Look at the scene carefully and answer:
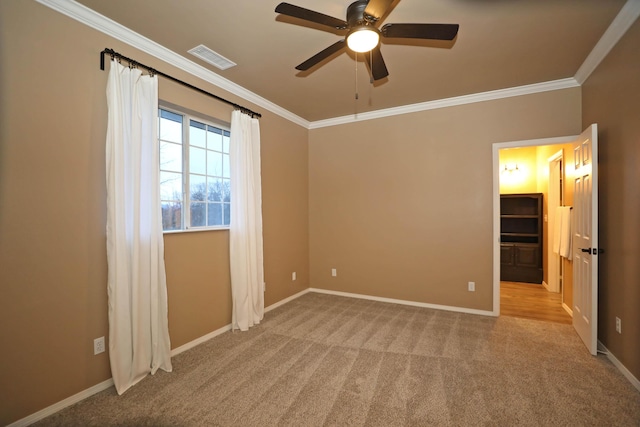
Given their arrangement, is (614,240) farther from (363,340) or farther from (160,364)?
(160,364)

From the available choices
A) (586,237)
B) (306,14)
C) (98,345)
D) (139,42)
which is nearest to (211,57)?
(139,42)

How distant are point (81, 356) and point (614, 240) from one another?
442 centimetres

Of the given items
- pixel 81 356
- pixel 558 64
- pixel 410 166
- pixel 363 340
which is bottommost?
pixel 363 340

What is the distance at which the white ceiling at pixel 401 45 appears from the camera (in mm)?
2109

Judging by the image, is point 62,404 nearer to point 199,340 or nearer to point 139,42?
point 199,340

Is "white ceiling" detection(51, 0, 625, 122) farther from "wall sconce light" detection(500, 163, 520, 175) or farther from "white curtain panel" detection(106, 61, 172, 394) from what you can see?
"wall sconce light" detection(500, 163, 520, 175)

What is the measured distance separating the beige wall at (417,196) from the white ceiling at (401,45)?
42cm

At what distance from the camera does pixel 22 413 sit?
1816 millimetres

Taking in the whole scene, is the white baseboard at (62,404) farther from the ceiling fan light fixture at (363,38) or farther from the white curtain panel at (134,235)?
the ceiling fan light fixture at (363,38)

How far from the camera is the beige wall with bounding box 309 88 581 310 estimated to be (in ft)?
12.0

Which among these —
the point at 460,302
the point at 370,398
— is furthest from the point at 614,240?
the point at 370,398

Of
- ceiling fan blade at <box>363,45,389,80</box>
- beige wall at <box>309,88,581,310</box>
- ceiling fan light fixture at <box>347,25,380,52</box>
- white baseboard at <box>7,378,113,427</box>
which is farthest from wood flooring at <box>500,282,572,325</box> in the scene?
white baseboard at <box>7,378,113,427</box>

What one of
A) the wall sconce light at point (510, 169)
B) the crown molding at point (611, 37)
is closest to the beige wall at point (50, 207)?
the crown molding at point (611, 37)

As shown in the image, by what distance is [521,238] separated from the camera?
5.82 m
